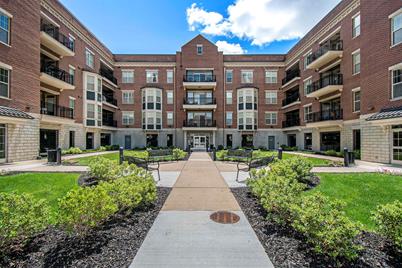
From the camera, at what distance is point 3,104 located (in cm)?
1407

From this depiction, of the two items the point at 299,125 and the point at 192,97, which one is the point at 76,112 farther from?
the point at 299,125

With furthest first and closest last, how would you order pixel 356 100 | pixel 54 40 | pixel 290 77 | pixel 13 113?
pixel 290 77 < pixel 356 100 < pixel 54 40 < pixel 13 113

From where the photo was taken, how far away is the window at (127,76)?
3603cm

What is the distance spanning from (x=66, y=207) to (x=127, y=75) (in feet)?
117

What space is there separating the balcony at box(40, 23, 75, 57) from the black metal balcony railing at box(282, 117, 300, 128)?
31.0m

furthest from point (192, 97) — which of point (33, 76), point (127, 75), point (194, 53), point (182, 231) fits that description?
point (182, 231)

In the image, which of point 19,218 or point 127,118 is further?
point 127,118

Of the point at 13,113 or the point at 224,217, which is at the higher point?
the point at 13,113

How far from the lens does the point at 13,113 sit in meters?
13.9

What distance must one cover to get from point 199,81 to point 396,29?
2439cm

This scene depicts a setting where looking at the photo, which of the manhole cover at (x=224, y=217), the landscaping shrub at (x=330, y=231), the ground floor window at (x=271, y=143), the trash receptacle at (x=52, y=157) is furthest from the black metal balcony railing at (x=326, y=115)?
the trash receptacle at (x=52, y=157)

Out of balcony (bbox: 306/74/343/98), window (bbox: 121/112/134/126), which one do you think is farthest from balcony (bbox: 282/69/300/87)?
window (bbox: 121/112/134/126)

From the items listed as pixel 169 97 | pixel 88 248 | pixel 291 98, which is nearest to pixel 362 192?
pixel 88 248

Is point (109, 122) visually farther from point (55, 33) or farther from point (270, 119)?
point (270, 119)
